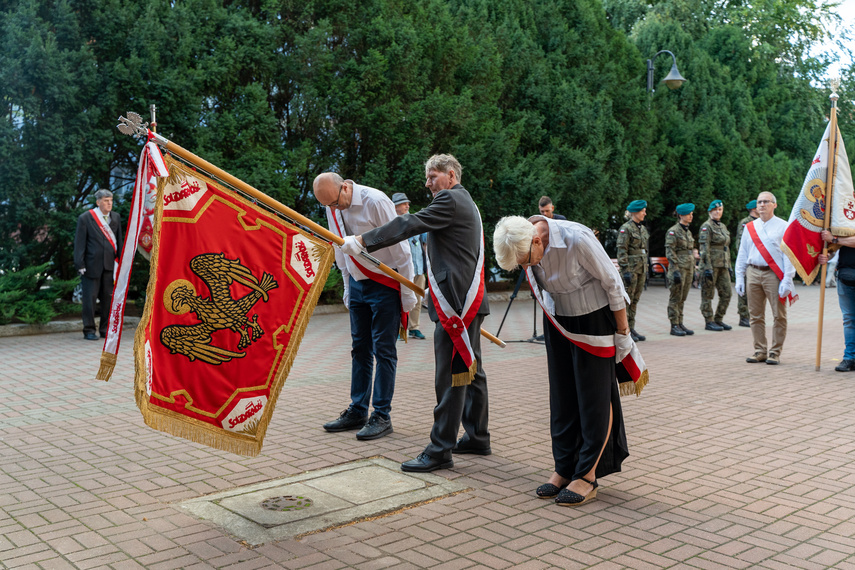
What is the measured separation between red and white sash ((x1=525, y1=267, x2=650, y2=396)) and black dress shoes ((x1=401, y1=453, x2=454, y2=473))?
121 cm

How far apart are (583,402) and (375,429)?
192 cm

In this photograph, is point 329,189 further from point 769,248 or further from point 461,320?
point 769,248

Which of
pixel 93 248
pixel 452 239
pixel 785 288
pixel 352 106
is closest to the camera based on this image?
pixel 452 239

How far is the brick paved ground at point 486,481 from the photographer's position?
3771mm

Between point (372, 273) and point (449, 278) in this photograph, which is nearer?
point (449, 278)

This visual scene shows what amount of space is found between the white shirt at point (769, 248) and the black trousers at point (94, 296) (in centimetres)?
839

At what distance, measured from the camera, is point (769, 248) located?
9.57 metres

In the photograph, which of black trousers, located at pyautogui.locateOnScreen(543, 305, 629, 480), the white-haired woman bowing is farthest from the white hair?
black trousers, located at pyautogui.locateOnScreen(543, 305, 629, 480)

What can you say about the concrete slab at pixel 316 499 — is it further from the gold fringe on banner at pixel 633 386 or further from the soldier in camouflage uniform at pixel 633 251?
the soldier in camouflage uniform at pixel 633 251

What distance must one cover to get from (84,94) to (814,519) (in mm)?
10909

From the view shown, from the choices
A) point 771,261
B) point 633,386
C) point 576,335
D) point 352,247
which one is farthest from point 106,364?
point 771,261

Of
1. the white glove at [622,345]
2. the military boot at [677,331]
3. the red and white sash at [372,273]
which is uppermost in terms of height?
the red and white sash at [372,273]

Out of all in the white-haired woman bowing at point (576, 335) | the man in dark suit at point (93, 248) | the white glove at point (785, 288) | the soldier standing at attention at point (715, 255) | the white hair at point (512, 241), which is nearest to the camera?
the white hair at point (512, 241)

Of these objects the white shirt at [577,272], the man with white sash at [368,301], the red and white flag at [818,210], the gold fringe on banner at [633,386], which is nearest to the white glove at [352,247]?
the man with white sash at [368,301]
